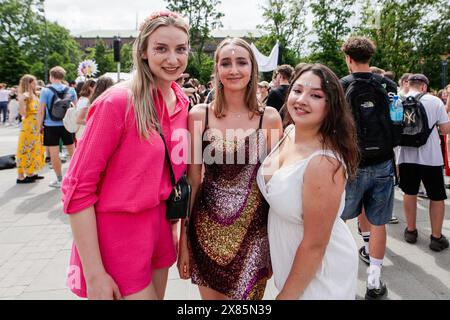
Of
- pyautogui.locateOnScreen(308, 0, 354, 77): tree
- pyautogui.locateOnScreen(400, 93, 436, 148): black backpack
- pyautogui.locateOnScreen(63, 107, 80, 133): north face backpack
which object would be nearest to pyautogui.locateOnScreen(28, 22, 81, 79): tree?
pyautogui.locateOnScreen(308, 0, 354, 77): tree

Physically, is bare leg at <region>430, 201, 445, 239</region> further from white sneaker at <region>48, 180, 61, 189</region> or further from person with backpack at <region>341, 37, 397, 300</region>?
white sneaker at <region>48, 180, 61, 189</region>

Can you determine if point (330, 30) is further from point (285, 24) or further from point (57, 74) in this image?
point (57, 74)

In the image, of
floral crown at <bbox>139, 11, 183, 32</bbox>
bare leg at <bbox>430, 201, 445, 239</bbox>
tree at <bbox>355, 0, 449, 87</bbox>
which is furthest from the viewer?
tree at <bbox>355, 0, 449, 87</bbox>

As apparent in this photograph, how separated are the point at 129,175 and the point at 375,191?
2.47m

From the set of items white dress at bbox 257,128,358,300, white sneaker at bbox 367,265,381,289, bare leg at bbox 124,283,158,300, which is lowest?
white sneaker at bbox 367,265,381,289

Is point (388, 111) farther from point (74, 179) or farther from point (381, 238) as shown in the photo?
point (74, 179)

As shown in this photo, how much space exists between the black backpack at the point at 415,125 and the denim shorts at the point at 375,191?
112cm

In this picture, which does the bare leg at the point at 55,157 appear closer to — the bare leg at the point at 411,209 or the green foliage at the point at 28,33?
the bare leg at the point at 411,209

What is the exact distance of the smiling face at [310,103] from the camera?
5.55 feet

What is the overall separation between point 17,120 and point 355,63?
20.4 m

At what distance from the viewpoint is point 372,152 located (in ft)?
10.2

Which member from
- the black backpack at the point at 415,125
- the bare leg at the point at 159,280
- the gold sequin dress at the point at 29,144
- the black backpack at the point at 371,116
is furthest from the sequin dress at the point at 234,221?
the gold sequin dress at the point at 29,144

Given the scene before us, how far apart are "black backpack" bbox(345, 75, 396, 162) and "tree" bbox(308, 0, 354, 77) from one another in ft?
90.4

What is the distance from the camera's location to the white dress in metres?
1.61
